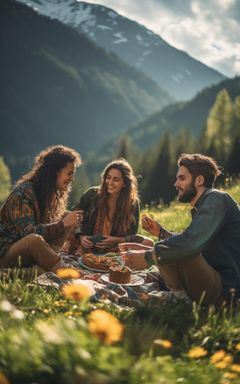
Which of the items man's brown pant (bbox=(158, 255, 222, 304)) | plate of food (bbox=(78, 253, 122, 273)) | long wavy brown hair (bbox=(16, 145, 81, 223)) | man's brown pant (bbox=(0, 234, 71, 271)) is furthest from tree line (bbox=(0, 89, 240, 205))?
man's brown pant (bbox=(158, 255, 222, 304))

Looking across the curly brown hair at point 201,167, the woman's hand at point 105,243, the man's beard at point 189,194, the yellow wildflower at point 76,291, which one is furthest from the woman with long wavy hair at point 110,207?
the yellow wildflower at point 76,291

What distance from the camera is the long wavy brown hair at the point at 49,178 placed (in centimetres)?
621

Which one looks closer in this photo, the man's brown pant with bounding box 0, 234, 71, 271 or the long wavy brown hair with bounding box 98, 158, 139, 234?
the man's brown pant with bounding box 0, 234, 71, 271

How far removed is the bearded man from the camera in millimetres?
4449

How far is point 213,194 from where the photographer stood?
4723mm

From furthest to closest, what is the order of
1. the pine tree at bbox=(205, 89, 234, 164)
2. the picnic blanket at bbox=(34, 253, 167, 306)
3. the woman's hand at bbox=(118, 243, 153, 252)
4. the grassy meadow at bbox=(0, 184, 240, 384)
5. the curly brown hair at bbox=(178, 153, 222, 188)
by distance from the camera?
the pine tree at bbox=(205, 89, 234, 164)
the woman's hand at bbox=(118, 243, 153, 252)
the curly brown hair at bbox=(178, 153, 222, 188)
the picnic blanket at bbox=(34, 253, 167, 306)
the grassy meadow at bbox=(0, 184, 240, 384)

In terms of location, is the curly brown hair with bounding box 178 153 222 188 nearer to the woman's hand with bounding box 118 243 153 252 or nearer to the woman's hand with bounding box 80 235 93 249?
the woman's hand with bounding box 118 243 153 252

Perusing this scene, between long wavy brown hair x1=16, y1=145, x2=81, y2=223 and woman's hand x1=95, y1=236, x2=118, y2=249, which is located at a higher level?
long wavy brown hair x1=16, y1=145, x2=81, y2=223

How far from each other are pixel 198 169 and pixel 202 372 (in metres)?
2.80

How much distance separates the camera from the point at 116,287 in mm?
5227

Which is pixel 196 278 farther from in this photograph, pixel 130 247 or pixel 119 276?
pixel 130 247

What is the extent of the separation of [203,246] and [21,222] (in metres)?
2.47

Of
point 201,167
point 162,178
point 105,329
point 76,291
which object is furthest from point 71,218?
point 162,178

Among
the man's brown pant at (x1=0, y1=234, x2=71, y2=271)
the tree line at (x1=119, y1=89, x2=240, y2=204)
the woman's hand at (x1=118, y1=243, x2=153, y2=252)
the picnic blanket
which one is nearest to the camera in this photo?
the picnic blanket
